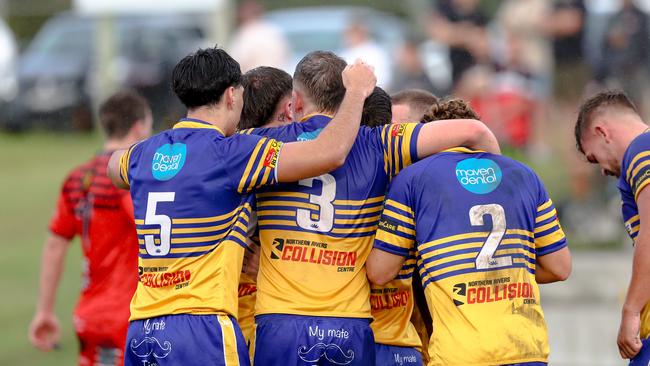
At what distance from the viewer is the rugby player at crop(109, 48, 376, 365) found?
519 centimetres

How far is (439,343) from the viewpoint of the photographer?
5.11 metres

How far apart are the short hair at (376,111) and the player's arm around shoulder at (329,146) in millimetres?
478

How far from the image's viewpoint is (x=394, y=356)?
225 inches

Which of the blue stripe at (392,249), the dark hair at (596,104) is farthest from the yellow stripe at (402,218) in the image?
the dark hair at (596,104)

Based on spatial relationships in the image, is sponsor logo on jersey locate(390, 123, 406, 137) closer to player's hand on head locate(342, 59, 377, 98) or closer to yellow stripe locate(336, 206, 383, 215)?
player's hand on head locate(342, 59, 377, 98)

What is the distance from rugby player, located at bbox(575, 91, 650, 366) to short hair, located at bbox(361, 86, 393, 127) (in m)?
0.99

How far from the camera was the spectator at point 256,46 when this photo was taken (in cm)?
1575

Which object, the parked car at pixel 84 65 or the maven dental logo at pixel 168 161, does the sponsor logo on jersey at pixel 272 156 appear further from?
the parked car at pixel 84 65

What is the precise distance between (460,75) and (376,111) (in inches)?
386

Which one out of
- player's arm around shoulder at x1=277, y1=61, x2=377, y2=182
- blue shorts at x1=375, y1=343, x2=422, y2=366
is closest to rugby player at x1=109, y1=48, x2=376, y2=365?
player's arm around shoulder at x1=277, y1=61, x2=377, y2=182

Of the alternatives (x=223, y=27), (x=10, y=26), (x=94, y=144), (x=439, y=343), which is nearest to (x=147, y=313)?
(x=439, y=343)

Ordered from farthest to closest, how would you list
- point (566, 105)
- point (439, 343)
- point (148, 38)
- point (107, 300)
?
1. point (148, 38)
2. point (566, 105)
3. point (107, 300)
4. point (439, 343)

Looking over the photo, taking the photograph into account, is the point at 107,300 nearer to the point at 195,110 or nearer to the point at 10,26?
the point at 195,110

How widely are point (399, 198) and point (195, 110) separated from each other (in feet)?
3.55
